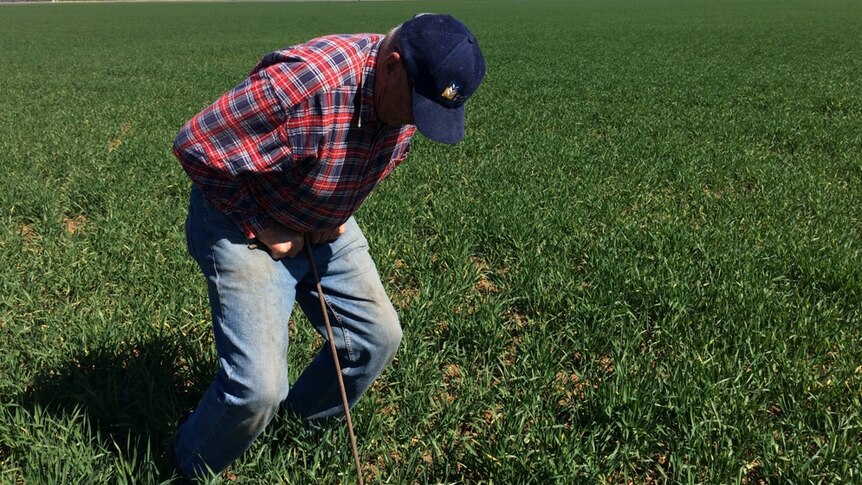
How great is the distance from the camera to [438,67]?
1.66m

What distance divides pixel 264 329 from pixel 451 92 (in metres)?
0.94

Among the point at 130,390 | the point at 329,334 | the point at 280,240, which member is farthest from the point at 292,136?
the point at 130,390

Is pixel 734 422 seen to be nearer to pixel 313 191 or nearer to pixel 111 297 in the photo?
pixel 313 191

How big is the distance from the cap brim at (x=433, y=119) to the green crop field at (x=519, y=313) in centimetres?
133

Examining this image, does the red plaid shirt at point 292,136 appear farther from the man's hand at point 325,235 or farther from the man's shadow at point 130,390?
the man's shadow at point 130,390

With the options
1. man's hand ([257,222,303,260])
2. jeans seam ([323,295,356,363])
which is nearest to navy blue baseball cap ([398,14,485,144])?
man's hand ([257,222,303,260])

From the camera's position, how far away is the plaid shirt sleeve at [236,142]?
182 centimetres

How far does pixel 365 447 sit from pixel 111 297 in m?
2.14

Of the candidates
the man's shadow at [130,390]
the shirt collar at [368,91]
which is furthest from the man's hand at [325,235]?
the man's shadow at [130,390]

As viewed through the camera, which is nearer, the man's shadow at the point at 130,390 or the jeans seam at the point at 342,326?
the jeans seam at the point at 342,326

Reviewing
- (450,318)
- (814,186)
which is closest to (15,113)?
(450,318)

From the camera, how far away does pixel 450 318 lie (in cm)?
354

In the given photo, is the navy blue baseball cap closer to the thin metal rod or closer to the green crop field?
→ the thin metal rod

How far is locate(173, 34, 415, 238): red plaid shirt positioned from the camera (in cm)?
181
